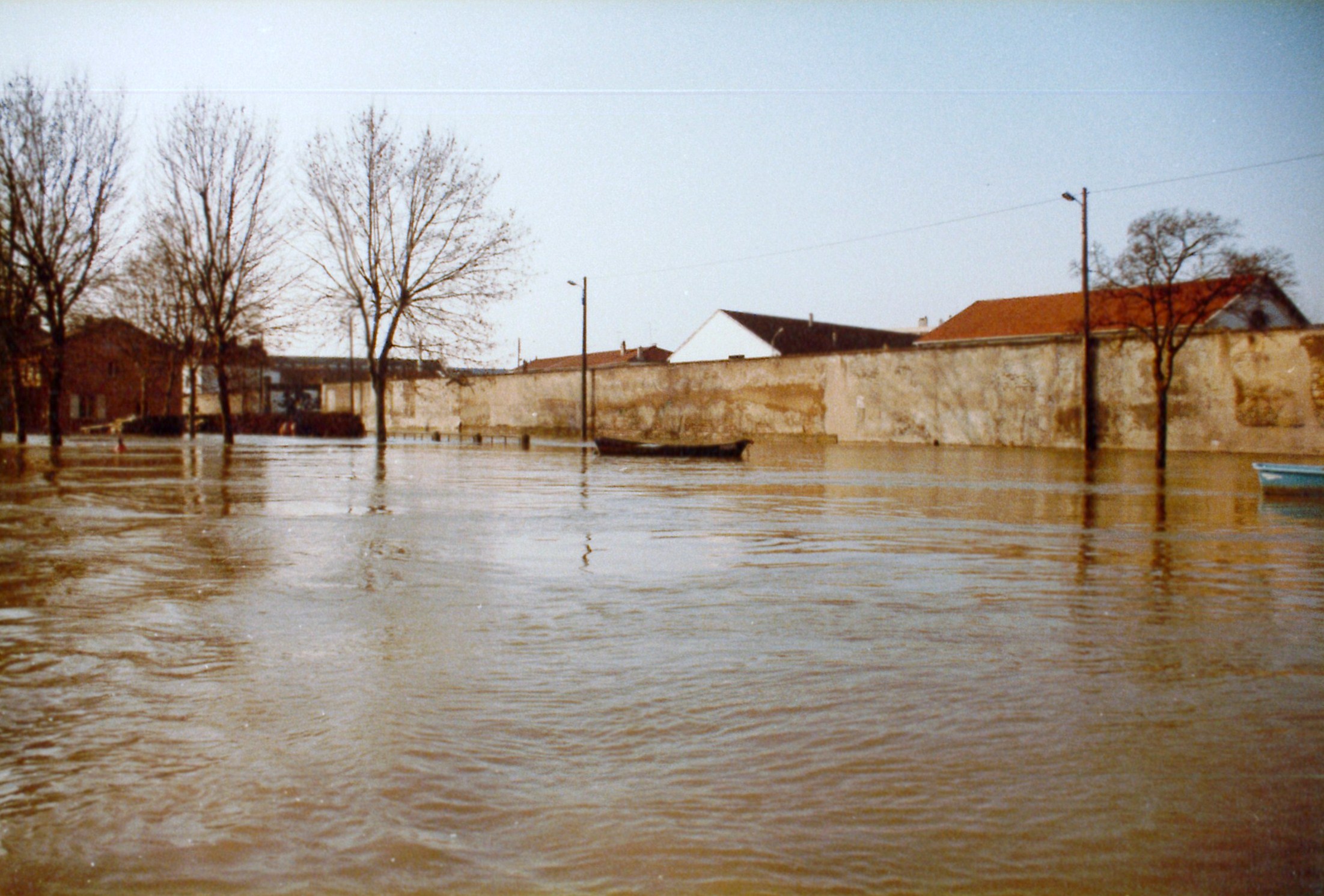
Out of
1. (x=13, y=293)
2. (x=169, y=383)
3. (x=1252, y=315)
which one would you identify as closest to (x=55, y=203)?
(x=13, y=293)

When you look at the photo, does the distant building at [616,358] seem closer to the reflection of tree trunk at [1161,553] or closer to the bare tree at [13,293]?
the bare tree at [13,293]

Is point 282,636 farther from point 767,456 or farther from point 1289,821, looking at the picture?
point 767,456

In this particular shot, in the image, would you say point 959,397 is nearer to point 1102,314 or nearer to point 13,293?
point 1102,314

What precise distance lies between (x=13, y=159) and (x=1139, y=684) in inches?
1204

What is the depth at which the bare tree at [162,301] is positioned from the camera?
33.8 metres

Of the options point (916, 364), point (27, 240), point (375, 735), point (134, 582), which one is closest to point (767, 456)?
point (916, 364)

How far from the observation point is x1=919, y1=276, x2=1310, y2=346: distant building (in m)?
22.3

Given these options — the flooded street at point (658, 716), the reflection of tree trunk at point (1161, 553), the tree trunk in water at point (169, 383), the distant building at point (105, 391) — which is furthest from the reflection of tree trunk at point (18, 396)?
the reflection of tree trunk at point (1161, 553)

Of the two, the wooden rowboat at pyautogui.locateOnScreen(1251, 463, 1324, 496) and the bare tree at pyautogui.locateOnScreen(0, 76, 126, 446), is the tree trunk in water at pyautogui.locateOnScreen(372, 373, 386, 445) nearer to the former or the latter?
the bare tree at pyautogui.locateOnScreen(0, 76, 126, 446)

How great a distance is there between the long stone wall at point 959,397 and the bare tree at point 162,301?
8.38 m

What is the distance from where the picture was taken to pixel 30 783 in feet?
10.3

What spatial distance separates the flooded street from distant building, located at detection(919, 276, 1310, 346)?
15.3 m

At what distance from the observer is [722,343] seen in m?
60.3

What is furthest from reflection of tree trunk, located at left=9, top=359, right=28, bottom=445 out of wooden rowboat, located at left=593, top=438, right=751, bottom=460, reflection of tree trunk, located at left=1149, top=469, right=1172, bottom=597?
reflection of tree trunk, located at left=1149, top=469, right=1172, bottom=597
